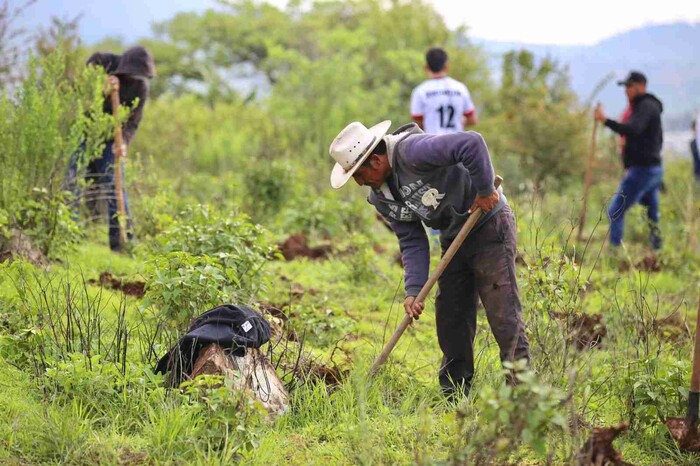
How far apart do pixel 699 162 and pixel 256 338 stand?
9.23m

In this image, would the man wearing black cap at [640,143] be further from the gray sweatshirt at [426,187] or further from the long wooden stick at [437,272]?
the long wooden stick at [437,272]

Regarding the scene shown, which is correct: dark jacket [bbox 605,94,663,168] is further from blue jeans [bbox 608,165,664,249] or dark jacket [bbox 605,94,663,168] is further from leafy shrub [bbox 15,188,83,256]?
leafy shrub [bbox 15,188,83,256]

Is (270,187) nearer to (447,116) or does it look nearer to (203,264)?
(447,116)

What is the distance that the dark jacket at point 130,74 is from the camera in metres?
7.62

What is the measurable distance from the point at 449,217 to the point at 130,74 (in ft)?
14.0

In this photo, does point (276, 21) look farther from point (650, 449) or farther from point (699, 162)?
point (650, 449)

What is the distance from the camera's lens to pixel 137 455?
3.66m

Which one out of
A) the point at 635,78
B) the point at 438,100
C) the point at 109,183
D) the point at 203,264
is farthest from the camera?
the point at 635,78

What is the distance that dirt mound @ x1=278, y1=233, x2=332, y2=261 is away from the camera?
8.52m

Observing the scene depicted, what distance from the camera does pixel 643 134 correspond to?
945cm

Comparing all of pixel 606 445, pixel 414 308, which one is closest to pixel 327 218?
pixel 414 308

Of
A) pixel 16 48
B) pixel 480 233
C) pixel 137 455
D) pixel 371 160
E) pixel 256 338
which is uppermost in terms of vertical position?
pixel 16 48

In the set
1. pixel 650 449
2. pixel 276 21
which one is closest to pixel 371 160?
pixel 650 449

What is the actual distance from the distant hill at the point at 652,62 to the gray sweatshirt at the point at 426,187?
40408mm
